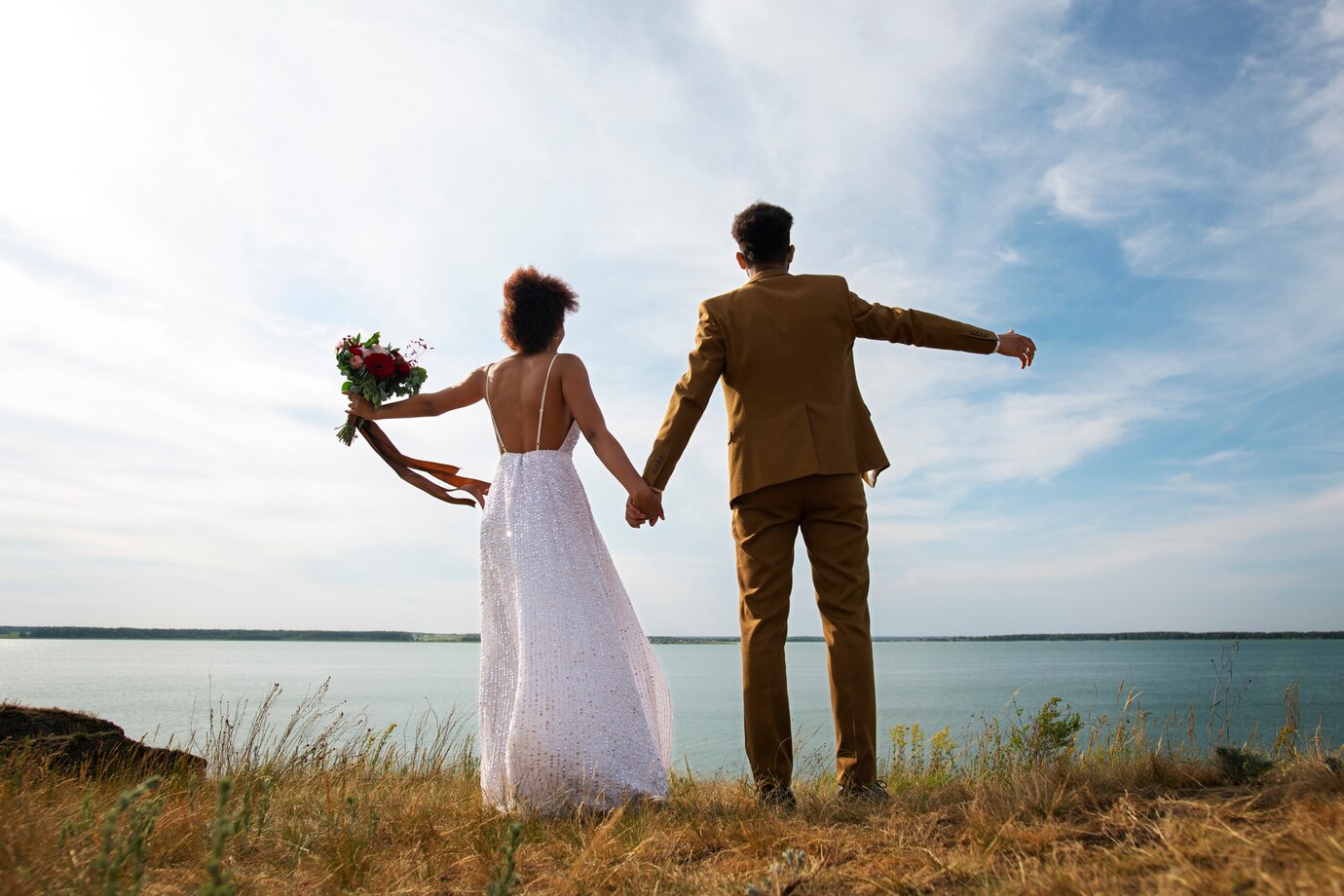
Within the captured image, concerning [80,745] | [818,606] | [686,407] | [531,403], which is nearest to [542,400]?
[531,403]

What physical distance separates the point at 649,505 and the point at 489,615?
1.02 meters

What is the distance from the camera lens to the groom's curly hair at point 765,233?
4.36 metres

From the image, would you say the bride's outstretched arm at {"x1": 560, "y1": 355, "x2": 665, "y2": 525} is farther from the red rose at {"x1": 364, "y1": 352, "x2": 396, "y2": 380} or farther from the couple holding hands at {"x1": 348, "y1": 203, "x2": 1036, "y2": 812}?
the red rose at {"x1": 364, "y1": 352, "x2": 396, "y2": 380}

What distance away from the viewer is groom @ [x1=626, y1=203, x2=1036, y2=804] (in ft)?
13.0

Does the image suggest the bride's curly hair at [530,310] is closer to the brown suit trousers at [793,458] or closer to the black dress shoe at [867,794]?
the brown suit trousers at [793,458]

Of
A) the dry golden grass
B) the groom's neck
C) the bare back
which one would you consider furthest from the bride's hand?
the groom's neck

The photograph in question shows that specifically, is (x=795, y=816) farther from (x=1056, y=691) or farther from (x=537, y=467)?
(x=1056, y=691)

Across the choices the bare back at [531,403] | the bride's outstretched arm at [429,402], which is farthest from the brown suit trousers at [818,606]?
the bride's outstretched arm at [429,402]

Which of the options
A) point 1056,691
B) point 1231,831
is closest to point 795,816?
point 1231,831

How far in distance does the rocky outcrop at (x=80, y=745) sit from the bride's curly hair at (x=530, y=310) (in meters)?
3.00

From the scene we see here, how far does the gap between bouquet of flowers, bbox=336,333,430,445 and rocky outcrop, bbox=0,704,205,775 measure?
230 cm

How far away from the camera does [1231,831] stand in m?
2.37

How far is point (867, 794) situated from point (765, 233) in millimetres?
2695

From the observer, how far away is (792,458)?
3973 millimetres
